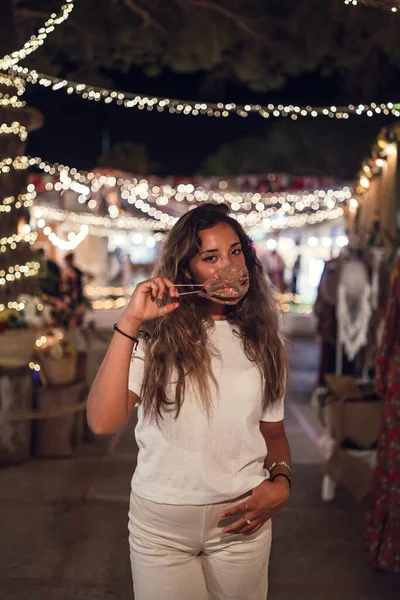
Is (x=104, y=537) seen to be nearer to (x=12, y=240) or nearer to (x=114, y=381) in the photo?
(x=12, y=240)

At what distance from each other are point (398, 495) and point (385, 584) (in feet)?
1.70

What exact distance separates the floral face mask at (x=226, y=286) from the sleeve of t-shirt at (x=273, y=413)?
0.34 m

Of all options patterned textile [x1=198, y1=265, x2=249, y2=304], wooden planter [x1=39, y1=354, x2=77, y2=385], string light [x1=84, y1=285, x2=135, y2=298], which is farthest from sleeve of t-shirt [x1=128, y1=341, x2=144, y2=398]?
string light [x1=84, y1=285, x2=135, y2=298]

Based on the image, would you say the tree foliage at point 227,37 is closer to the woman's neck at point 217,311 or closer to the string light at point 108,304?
the woman's neck at point 217,311

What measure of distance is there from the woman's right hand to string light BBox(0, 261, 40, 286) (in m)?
3.83

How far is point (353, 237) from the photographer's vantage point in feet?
21.5

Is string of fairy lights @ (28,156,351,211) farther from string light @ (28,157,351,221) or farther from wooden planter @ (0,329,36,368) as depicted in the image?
wooden planter @ (0,329,36,368)

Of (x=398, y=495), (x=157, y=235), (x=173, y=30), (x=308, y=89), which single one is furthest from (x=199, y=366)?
(x=157, y=235)

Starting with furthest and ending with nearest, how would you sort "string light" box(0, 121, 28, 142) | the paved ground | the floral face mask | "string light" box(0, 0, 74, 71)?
"string light" box(0, 121, 28, 142) < "string light" box(0, 0, 74, 71) < the paved ground < the floral face mask

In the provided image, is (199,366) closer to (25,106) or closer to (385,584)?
(385,584)

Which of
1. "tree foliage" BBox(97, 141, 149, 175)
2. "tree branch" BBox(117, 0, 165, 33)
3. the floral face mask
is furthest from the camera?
"tree foliage" BBox(97, 141, 149, 175)

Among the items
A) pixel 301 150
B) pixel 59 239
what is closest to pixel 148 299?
pixel 59 239

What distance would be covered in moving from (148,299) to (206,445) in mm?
428

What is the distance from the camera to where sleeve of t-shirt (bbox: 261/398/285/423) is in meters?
1.96
